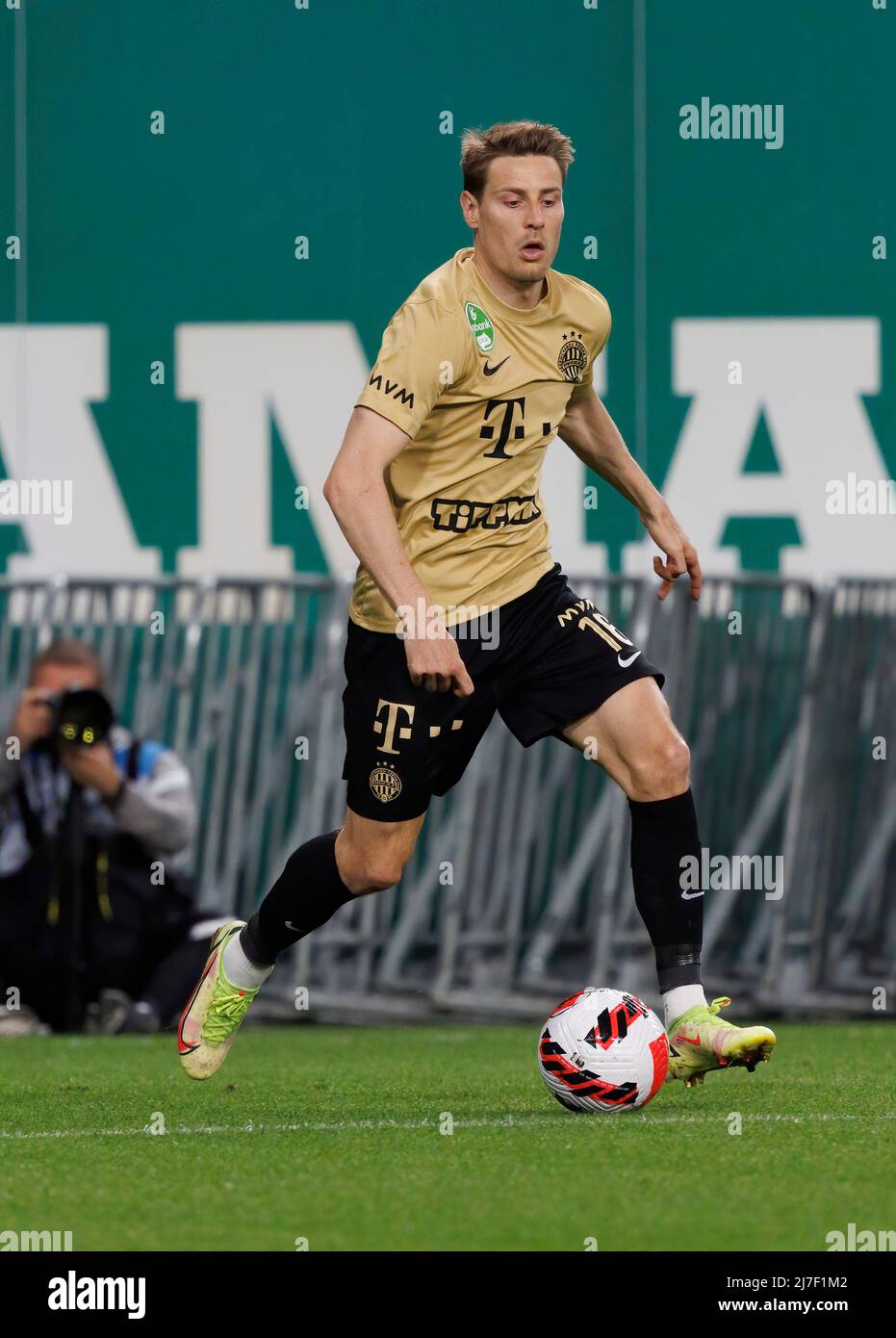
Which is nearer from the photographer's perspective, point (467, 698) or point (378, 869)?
point (467, 698)

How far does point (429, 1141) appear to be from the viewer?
532cm

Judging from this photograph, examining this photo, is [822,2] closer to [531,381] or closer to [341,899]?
[531,381]

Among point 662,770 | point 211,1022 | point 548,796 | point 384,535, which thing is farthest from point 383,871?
point 548,796

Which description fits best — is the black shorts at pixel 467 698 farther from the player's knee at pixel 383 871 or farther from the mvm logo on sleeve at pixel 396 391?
the mvm logo on sleeve at pixel 396 391

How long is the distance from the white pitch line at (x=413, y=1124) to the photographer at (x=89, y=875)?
376 centimetres

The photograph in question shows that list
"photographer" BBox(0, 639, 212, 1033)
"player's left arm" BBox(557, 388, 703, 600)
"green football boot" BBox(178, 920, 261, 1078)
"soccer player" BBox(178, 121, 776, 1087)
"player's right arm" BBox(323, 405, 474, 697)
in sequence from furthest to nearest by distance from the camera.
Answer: "photographer" BBox(0, 639, 212, 1033) → "player's left arm" BBox(557, 388, 703, 600) → "green football boot" BBox(178, 920, 261, 1078) → "soccer player" BBox(178, 121, 776, 1087) → "player's right arm" BBox(323, 405, 474, 697)

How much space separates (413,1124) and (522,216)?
88.4 inches

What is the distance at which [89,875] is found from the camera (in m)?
9.69

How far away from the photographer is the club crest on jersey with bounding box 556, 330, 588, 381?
6188mm

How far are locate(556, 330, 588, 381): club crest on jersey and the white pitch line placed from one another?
1.89 meters

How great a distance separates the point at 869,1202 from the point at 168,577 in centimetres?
680

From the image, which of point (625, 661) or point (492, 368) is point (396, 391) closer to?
point (492, 368)

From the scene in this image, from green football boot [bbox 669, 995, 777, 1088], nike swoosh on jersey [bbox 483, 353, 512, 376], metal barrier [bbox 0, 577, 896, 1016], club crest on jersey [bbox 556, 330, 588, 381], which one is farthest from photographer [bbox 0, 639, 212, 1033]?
green football boot [bbox 669, 995, 777, 1088]

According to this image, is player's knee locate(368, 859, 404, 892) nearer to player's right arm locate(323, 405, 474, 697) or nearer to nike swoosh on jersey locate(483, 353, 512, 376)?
player's right arm locate(323, 405, 474, 697)
